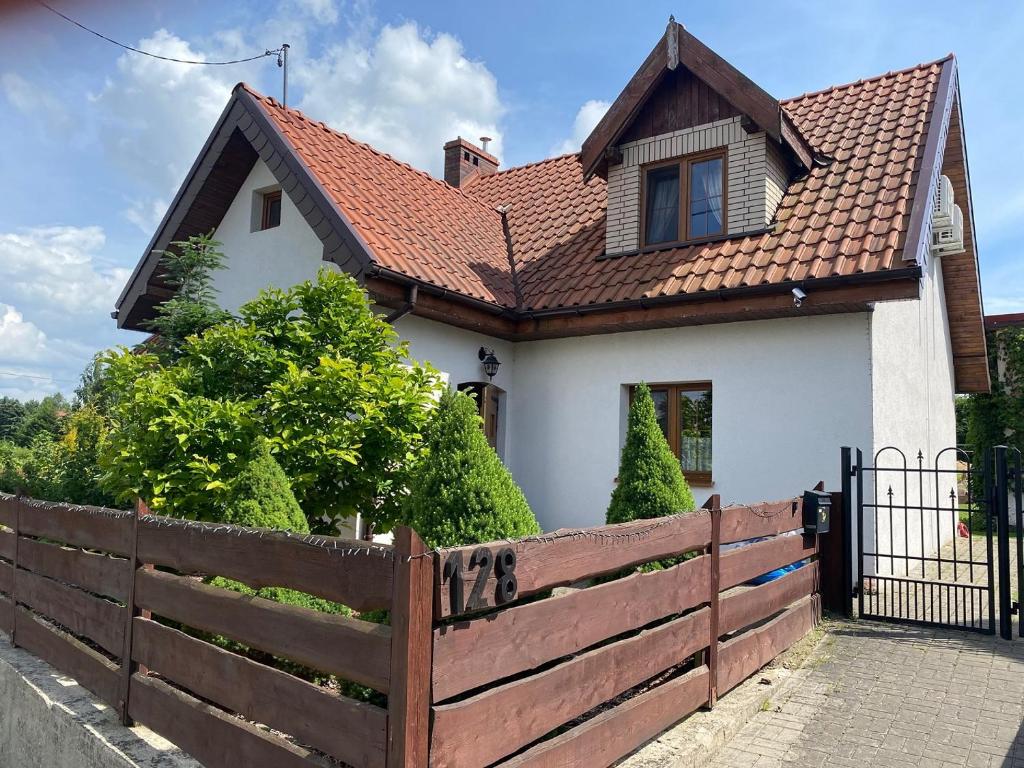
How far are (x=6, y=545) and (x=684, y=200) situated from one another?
28.5ft

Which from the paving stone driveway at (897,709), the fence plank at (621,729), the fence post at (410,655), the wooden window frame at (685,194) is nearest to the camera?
the fence post at (410,655)

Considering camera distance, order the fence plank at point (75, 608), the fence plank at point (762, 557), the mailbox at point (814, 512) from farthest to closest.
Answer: the mailbox at point (814, 512), the fence plank at point (762, 557), the fence plank at point (75, 608)

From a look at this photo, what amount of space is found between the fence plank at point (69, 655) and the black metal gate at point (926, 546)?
5.27 m

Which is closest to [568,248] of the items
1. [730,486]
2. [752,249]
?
[752,249]

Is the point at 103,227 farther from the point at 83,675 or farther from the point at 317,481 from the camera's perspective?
the point at 317,481

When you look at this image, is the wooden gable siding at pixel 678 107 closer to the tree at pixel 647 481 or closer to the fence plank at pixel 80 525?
the tree at pixel 647 481

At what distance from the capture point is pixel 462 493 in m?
3.86

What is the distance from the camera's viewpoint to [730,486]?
9.18m

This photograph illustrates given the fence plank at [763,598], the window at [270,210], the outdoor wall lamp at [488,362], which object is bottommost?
the fence plank at [763,598]

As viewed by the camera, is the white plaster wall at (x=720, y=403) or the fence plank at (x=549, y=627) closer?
the fence plank at (x=549, y=627)

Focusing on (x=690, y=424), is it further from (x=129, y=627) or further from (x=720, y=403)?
(x=129, y=627)

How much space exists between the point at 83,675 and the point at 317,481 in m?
2.49

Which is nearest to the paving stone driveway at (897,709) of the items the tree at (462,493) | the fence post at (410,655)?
the tree at (462,493)

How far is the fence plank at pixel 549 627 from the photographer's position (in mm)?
2736
